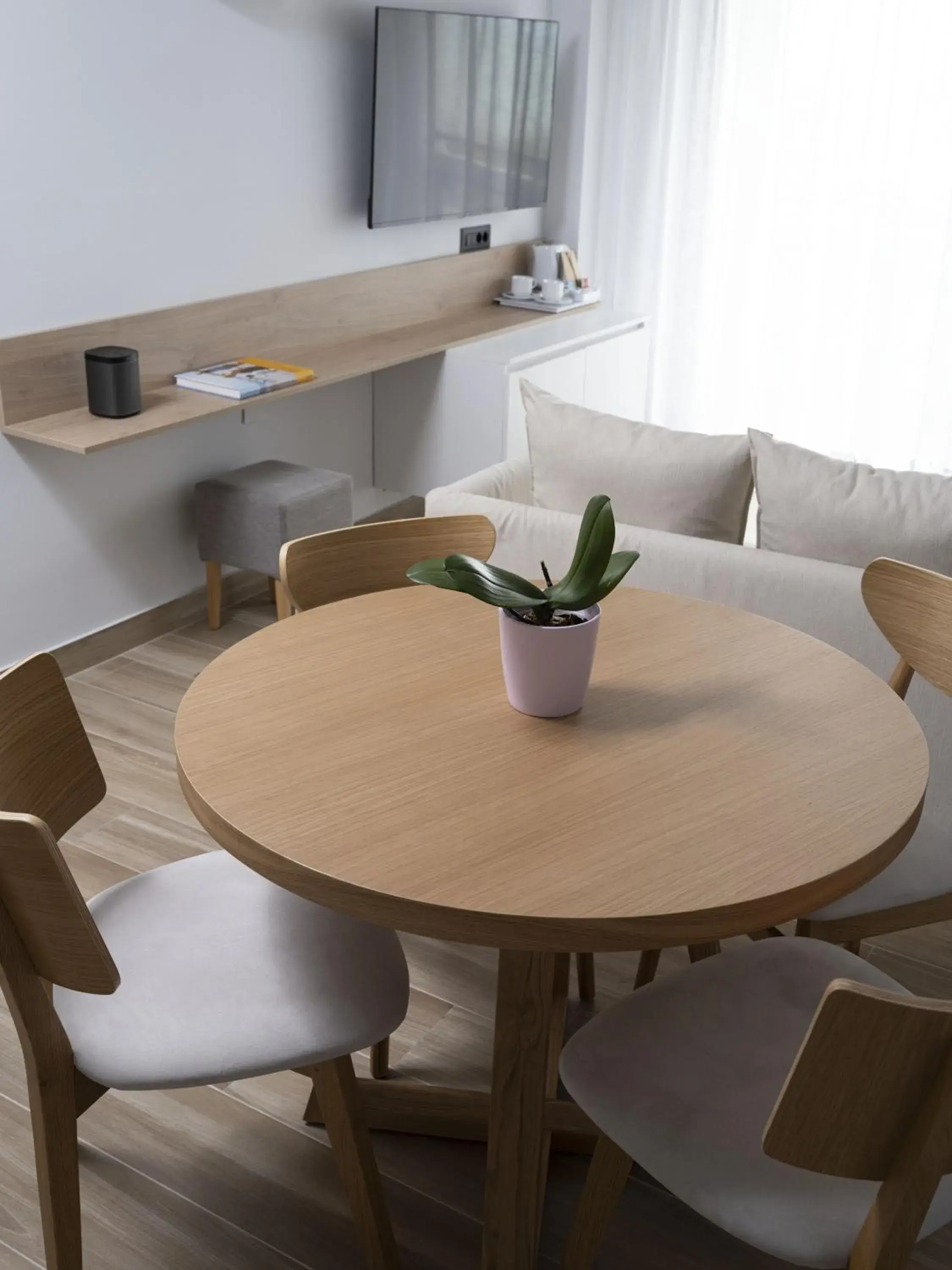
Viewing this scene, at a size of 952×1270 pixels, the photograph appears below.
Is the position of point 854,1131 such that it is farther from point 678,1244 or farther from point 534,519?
point 534,519

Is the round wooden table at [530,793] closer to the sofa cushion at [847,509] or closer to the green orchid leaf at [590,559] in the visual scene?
the green orchid leaf at [590,559]

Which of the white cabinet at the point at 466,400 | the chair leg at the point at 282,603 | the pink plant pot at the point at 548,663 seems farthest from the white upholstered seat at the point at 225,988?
the white cabinet at the point at 466,400

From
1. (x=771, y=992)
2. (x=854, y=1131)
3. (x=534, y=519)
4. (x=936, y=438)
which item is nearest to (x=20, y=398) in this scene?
(x=534, y=519)

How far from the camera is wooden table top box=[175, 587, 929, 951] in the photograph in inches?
52.2

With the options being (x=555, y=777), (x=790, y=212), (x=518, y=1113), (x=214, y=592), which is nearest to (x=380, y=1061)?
(x=518, y=1113)

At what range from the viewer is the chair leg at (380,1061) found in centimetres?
212

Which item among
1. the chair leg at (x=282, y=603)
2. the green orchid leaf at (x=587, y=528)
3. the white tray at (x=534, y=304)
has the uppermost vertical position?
the green orchid leaf at (x=587, y=528)

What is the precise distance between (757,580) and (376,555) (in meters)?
0.78

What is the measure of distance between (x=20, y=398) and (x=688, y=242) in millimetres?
3252

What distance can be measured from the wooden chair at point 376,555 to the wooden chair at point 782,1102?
0.74 metres

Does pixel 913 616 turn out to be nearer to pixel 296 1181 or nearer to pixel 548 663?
pixel 548 663

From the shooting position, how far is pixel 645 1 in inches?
207

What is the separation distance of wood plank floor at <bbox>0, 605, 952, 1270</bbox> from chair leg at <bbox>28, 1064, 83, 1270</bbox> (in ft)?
0.86

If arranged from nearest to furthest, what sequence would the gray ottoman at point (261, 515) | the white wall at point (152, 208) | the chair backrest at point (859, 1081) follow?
the chair backrest at point (859, 1081)
the white wall at point (152, 208)
the gray ottoman at point (261, 515)
